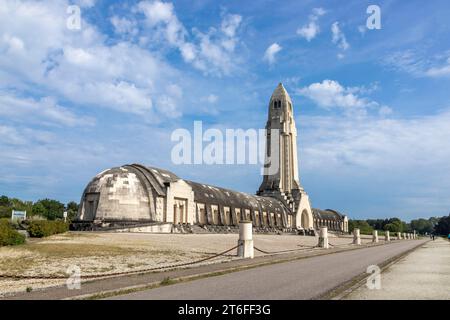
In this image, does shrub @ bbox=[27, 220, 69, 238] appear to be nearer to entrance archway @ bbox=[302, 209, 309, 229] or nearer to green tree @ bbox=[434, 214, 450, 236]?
entrance archway @ bbox=[302, 209, 309, 229]

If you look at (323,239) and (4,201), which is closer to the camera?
(323,239)

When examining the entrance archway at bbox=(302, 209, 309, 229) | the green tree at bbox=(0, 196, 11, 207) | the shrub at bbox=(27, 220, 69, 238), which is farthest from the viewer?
the green tree at bbox=(0, 196, 11, 207)

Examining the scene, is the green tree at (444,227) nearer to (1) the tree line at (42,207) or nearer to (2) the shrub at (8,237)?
(1) the tree line at (42,207)

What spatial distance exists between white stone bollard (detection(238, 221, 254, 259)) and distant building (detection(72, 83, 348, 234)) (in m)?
23.2

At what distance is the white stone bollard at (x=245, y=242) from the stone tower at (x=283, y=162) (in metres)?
64.6

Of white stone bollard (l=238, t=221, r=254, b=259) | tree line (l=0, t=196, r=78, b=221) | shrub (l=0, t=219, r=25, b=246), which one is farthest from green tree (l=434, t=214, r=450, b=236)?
shrub (l=0, t=219, r=25, b=246)

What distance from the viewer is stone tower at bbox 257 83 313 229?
8456cm

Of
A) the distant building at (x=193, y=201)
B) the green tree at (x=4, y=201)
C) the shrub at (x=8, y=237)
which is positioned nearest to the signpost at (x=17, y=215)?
the distant building at (x=193, y=201)

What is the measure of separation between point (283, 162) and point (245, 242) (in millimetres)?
68922

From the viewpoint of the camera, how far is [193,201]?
51969mm

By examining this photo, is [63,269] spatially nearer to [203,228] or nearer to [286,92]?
[203,228]

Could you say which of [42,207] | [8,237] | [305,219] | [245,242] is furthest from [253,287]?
[42,207]

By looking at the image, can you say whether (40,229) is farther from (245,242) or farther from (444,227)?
(444,227)

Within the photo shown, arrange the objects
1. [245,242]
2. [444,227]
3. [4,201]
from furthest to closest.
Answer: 1. [444,227]
2. [4,201]
3. [245,242]
